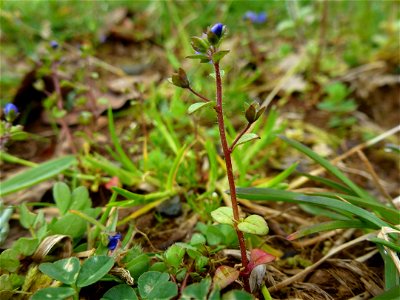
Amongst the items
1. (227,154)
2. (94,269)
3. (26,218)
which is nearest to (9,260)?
(26,218)

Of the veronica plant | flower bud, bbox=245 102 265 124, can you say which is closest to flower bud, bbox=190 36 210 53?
the veronica plant

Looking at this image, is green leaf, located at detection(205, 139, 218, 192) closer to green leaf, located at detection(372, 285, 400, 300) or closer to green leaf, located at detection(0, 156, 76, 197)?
green leaf, located at detection(0, 156, 76, 197)

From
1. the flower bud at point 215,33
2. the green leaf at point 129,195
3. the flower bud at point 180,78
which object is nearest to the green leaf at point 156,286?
the green leaf at point 129,195

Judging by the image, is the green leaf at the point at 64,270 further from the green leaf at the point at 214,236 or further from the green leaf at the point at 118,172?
the green leaf at the point at 118,172

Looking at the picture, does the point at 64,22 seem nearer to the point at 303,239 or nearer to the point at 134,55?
the point at 134,55

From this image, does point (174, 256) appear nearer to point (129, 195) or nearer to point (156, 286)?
point (156, 286)

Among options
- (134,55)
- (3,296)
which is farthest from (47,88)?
(3,296)
